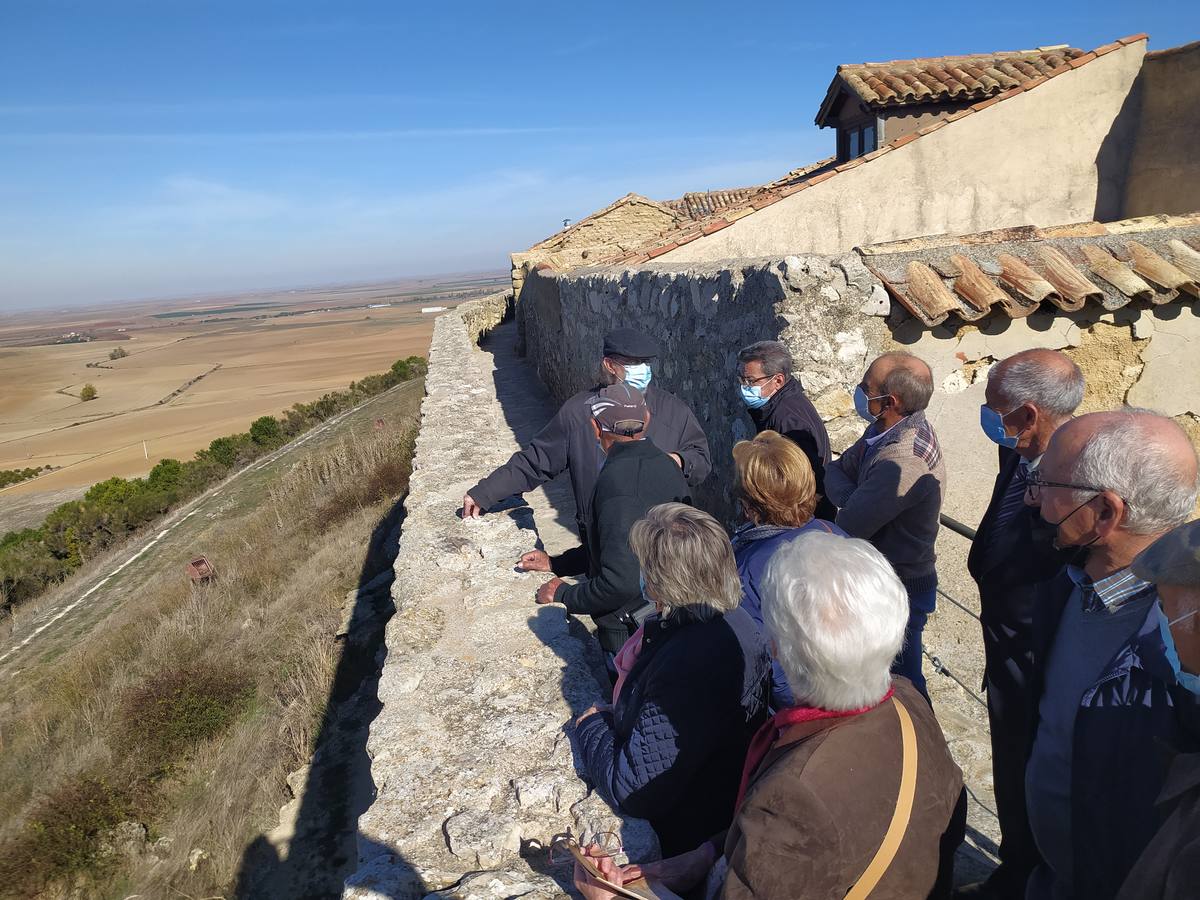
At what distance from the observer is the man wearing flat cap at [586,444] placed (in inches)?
133

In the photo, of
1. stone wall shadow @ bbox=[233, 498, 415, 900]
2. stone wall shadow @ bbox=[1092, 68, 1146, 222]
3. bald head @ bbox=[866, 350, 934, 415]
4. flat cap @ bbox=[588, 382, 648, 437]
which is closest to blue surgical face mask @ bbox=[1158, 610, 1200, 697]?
flat cap @ bbox=[588, 382, 648, 437]

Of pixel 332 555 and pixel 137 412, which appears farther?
pixel 137 412

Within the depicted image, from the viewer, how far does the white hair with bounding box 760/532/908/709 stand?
132 centimetres

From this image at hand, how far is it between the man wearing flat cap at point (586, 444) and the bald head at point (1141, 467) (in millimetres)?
→ 1802

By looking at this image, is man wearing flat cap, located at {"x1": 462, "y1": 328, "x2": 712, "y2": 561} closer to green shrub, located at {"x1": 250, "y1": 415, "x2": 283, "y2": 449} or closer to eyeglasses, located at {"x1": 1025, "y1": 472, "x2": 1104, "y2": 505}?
eyeglasses, located at {"x1": 1025, "y1": 472, "x2": 1104, "y2": 505}

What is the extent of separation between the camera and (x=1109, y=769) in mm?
1276

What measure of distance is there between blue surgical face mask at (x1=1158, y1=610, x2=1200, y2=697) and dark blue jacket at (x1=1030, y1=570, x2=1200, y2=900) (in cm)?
5

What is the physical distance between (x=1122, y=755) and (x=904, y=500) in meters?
1.47

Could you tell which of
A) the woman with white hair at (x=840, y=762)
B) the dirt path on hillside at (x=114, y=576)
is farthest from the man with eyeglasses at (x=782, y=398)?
the dirt path on hillside at (x=114, y=576)

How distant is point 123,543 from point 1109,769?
17.7 m

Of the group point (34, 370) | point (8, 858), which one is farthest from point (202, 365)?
point (8, 858)

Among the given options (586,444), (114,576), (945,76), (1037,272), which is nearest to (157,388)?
(114,576)

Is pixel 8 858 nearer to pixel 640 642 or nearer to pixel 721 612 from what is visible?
pixel 640 642

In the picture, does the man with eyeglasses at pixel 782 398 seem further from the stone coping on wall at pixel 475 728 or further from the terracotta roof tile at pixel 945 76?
the terracotta roof tile at pixel 945 76
